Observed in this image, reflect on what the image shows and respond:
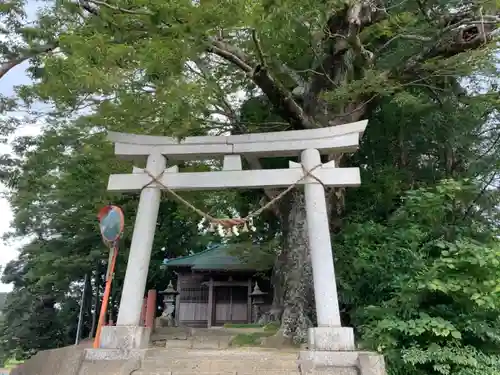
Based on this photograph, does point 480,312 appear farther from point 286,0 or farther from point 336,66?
point 336,66

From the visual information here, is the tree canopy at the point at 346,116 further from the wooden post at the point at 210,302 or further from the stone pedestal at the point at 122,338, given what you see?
the wooden post at the point at 210,302

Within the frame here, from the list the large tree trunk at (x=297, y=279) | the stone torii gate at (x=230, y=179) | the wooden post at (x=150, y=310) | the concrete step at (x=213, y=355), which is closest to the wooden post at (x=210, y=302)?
the wooden post at (x=150, y=310)

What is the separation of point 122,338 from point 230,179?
293 centimetres

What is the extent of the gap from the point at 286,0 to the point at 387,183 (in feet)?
18.0

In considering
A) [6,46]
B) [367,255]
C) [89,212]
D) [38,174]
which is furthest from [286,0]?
[89,212]

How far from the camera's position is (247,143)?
722 cm

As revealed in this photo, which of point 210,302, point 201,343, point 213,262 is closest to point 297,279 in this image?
point 201,343

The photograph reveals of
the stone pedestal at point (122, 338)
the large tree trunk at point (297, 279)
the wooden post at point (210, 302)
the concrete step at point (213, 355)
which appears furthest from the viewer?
the wooden post at point (210, 302)

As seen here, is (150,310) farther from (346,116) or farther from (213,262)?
(213,262)

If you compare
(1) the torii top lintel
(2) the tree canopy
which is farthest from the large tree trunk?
(1) the torii top lintel

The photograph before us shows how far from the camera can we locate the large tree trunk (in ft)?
24.9

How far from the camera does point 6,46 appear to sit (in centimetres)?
730

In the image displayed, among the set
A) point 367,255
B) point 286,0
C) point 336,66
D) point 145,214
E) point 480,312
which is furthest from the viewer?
point 336,66

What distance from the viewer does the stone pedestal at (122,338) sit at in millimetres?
6016
